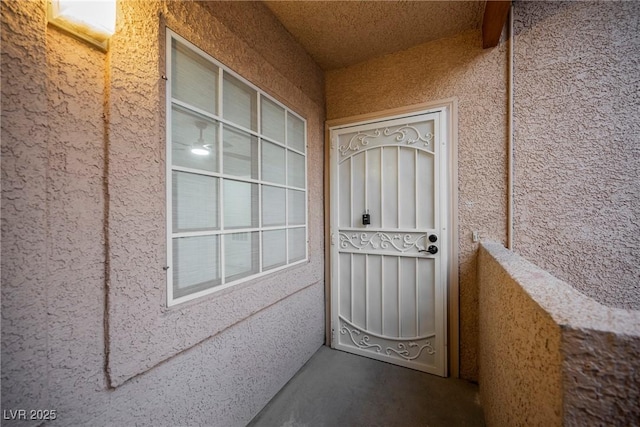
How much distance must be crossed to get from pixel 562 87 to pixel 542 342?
209 cm

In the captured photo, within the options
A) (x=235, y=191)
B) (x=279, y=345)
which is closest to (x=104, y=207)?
(x=235, y=191)

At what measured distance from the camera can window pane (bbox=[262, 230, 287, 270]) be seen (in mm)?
1767

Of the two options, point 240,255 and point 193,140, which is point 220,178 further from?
point 240,255

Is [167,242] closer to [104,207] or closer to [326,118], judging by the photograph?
[104,207]

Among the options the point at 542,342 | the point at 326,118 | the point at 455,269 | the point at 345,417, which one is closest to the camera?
the point at 542,342

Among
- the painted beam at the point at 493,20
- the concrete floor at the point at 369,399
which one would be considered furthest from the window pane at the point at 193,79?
the concrete floor at the point at 369,399

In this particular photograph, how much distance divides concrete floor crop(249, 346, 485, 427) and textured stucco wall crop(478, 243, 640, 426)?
0.88 m

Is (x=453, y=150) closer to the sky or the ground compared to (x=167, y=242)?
closer to the sky

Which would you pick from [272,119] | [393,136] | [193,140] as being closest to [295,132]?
[272,119]

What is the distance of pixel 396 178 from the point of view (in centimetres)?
224

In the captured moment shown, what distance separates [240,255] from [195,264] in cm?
32

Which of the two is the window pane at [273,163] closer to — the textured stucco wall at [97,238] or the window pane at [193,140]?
the window pane at [193,140]

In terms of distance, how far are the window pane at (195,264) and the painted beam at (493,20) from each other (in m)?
2.37

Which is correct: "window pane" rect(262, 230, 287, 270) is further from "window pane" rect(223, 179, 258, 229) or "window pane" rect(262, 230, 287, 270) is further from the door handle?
the door handle
